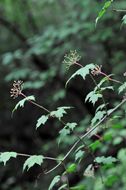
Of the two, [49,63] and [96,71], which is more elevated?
[49,63]

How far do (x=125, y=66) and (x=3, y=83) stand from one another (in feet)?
6.25

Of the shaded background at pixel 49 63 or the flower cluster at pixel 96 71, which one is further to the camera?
the shaded background at pixel 49 63

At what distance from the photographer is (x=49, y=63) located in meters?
5.80

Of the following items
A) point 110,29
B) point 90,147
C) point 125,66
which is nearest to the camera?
point 90,147

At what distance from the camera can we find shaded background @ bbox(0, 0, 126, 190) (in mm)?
Result: 4906

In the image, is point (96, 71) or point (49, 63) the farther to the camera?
point (49, 63)

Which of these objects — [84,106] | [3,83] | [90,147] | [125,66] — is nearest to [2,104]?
[3,83]

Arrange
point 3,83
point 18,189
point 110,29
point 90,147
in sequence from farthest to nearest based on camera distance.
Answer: point 3,83
point 18,189
point 110,29
point 90,147

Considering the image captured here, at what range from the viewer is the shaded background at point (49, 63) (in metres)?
4.91

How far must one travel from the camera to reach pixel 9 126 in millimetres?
6473

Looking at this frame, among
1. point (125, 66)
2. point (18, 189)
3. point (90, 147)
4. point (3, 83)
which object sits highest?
point (3, 83)

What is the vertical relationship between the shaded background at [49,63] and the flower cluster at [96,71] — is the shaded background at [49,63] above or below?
above

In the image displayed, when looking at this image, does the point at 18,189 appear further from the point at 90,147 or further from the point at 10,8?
the point at 90,147

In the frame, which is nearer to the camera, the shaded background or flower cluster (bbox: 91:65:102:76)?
flower cluster (bbox: 91:65:102:76)
